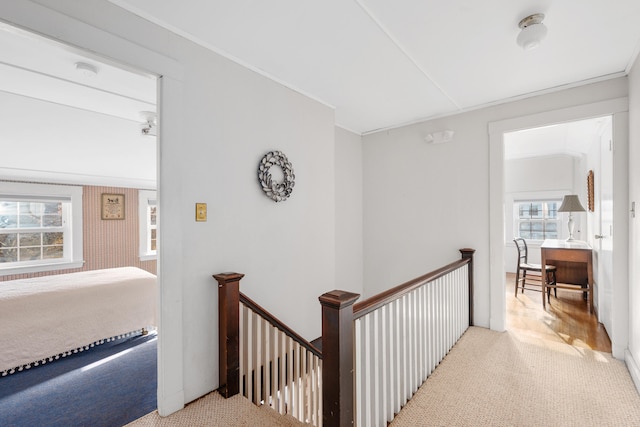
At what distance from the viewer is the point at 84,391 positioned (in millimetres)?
2293

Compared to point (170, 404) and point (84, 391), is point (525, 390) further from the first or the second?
point (84, 391)

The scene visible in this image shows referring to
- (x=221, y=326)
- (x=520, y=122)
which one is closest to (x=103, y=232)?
(x=221, y=326)

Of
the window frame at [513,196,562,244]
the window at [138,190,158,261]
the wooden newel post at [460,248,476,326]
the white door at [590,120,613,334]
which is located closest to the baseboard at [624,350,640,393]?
the white door at [590,120,613,334]

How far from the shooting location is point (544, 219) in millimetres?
5699

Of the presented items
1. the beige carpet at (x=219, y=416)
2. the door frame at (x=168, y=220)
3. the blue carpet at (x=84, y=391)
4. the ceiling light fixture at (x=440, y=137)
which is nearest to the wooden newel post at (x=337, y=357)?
the beige carpet at (x=219, y=416)

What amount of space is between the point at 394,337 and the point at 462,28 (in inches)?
78.3

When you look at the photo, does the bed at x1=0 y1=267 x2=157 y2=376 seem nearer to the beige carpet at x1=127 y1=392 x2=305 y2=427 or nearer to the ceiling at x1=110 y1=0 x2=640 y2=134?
the beige carpet at x1=127 y1=392 x2=305 y2=427

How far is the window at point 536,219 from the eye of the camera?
5617mm

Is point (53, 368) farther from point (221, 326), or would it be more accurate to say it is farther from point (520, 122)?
point (520, 122)

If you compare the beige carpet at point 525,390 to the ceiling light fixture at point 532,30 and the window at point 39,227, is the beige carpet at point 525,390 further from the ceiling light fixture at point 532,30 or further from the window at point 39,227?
the window at point 39,227

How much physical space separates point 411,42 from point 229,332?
92.1 inches

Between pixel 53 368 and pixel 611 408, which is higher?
pixel 611 408

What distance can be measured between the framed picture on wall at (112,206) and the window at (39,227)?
0.34 m

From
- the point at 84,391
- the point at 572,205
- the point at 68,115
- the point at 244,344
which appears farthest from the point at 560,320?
the point at 68,115
